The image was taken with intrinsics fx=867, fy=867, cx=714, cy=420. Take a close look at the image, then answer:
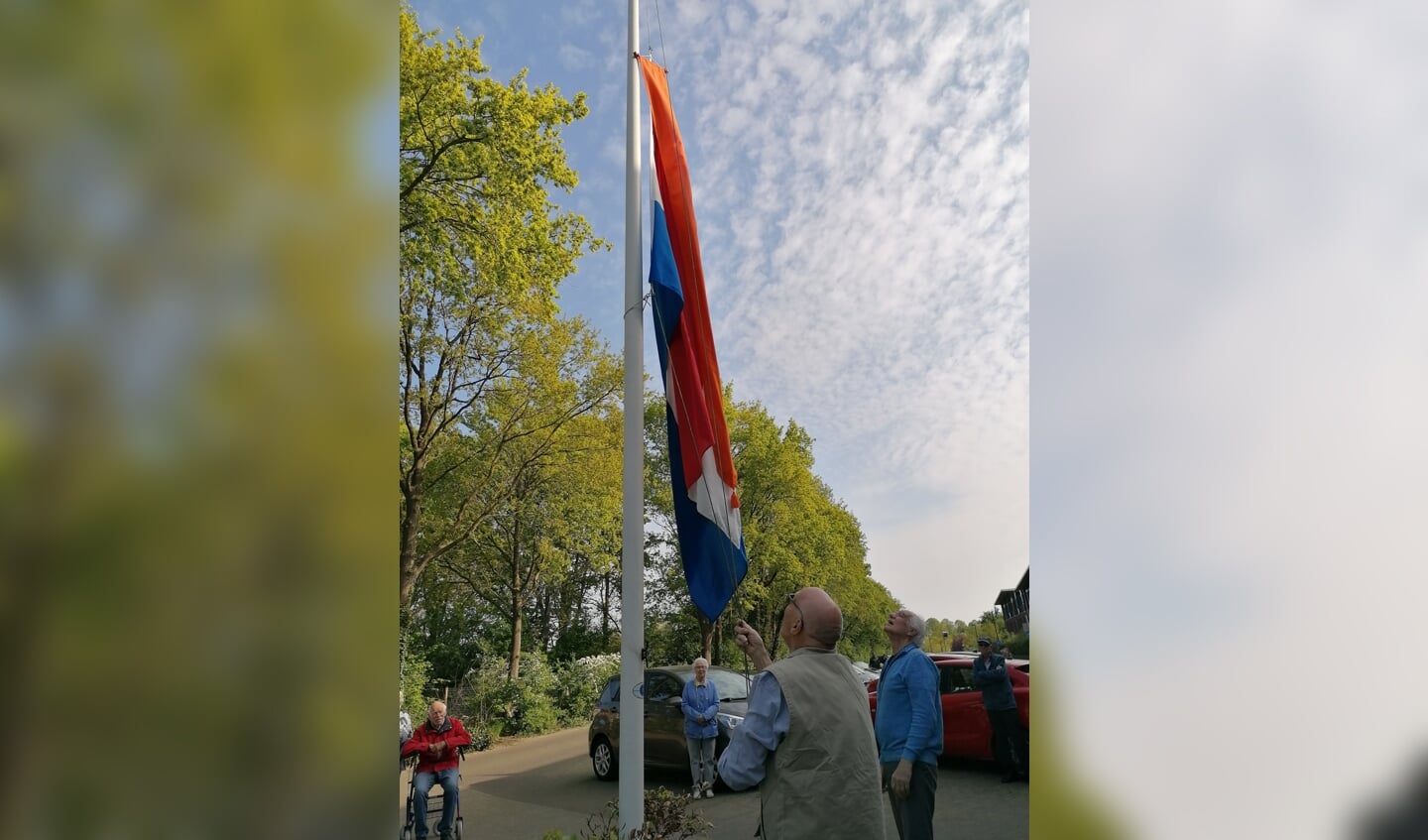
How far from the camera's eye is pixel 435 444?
13.6 metres

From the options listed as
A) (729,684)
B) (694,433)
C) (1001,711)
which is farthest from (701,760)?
(694,433)

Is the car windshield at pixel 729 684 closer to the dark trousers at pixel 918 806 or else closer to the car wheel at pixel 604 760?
the car wheel at pixel 604 760

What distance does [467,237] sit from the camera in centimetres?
1123

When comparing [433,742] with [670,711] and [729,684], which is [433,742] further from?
[729,684]

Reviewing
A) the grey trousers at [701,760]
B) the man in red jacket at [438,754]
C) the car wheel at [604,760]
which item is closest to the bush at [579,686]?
the car wheel at [604,760]

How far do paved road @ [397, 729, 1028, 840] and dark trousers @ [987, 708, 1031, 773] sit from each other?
8.7 inches

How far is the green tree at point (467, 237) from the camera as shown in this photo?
35.3 ft

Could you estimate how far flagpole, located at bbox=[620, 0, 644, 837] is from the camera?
3807mm

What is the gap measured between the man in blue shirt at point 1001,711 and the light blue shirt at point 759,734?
20.0ft

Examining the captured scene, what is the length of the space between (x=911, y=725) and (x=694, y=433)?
1781 millimetres

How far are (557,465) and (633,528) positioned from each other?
12.0 m
